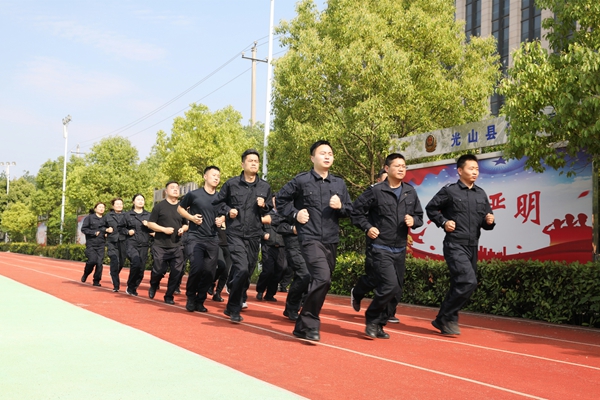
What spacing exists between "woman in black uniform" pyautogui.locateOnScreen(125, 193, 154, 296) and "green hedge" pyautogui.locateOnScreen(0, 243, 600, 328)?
515cm

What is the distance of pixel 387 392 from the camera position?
5012mm

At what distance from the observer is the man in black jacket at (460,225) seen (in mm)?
8188

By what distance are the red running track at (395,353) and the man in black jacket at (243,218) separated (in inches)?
18.9

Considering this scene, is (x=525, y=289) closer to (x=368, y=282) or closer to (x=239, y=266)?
(x=368, y=282)

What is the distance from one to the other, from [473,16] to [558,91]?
57179 millimetres

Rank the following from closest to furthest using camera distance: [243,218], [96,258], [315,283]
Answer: [315,283]
[243,218]
[96,258]

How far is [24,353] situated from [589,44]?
28.0 feet

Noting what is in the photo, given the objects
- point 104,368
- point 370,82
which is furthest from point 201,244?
point 370,82

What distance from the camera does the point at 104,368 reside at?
5.52 meters

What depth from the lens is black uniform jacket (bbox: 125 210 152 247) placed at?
44.2 ft

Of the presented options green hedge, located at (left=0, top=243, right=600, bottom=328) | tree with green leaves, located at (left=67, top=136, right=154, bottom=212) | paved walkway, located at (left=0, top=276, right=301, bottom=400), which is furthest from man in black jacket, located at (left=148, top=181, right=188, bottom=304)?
tree with green leaves, located at (left=67, top=136, right=154, bottom=212)

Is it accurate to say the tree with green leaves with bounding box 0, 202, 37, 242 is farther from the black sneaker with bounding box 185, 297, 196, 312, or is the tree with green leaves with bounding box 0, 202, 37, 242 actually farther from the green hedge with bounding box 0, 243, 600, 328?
the black sneaker with bounding box 185, 297, 196, 312

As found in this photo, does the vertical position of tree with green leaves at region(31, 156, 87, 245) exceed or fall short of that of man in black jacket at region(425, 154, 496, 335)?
it exceeds it

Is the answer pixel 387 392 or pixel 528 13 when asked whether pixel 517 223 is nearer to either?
pixel 387 392
